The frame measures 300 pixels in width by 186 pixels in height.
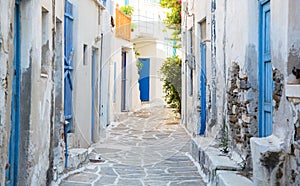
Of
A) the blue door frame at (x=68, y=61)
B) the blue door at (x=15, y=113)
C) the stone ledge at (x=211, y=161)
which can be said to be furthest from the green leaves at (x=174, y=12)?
the blue door at (x=15, y=113)

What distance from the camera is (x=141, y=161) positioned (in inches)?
336

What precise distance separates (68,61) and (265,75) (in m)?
3.80

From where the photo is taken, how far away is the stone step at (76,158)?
707 centimetres

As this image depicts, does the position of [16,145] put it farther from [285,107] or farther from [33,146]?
[285,107]

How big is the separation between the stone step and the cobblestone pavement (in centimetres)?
13

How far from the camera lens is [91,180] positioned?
21.7 feet

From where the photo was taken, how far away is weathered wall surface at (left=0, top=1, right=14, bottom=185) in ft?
11.5

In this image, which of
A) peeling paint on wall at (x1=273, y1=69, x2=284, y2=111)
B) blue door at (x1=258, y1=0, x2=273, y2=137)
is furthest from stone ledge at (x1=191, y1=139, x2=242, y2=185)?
peeling paint on wall at (x1=273, y1=69, x2=284, y2=111)

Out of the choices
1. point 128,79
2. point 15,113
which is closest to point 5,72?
point 15,113

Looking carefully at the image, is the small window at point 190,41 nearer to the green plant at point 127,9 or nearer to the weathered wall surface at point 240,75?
the weathered wall surface at point 240,75

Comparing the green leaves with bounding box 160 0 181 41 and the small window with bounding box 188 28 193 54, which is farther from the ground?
the green leaves with bounding box 160 0 181 41

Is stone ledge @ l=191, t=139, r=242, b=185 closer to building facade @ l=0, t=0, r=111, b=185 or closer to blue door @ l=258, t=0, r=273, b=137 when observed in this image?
blue door @ l=258, t=0, r=273, b=137

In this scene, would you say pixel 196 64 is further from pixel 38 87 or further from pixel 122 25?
pixel 122 25

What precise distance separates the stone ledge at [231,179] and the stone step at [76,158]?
2.69m
